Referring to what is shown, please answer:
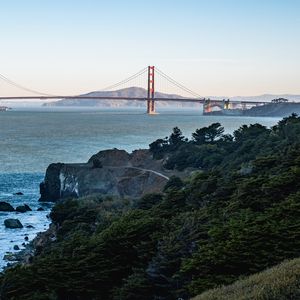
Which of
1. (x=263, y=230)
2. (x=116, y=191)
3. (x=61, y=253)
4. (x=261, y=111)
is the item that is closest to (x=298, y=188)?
(x=263, y=230)

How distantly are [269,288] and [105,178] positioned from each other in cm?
3890

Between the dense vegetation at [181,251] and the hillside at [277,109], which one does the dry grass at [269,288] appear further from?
the hillside at [277,109]

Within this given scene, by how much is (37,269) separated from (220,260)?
6.23 metres

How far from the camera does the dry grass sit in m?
7.50

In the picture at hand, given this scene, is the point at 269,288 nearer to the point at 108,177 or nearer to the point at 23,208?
the point at 23,208

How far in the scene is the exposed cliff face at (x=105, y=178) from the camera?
4438cm

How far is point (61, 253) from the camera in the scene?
18656 millimetres

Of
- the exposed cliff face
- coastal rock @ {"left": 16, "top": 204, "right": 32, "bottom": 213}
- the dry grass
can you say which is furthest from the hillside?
the dry grass

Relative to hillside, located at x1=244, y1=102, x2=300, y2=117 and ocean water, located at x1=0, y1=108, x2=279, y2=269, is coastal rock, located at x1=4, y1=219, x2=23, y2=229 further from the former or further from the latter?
hillside, located at x1=244, y1=102, x2=300, y2=117

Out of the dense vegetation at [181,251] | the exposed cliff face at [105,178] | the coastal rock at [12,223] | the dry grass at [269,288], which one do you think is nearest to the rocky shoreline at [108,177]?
the exposed cliff face at [105,178]

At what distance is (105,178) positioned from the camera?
152 feet

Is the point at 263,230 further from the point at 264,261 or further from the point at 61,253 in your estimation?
the point at 61,253

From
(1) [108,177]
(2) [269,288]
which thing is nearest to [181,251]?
(2) [269,288]

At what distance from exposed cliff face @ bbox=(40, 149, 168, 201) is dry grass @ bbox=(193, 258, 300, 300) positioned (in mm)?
33556
